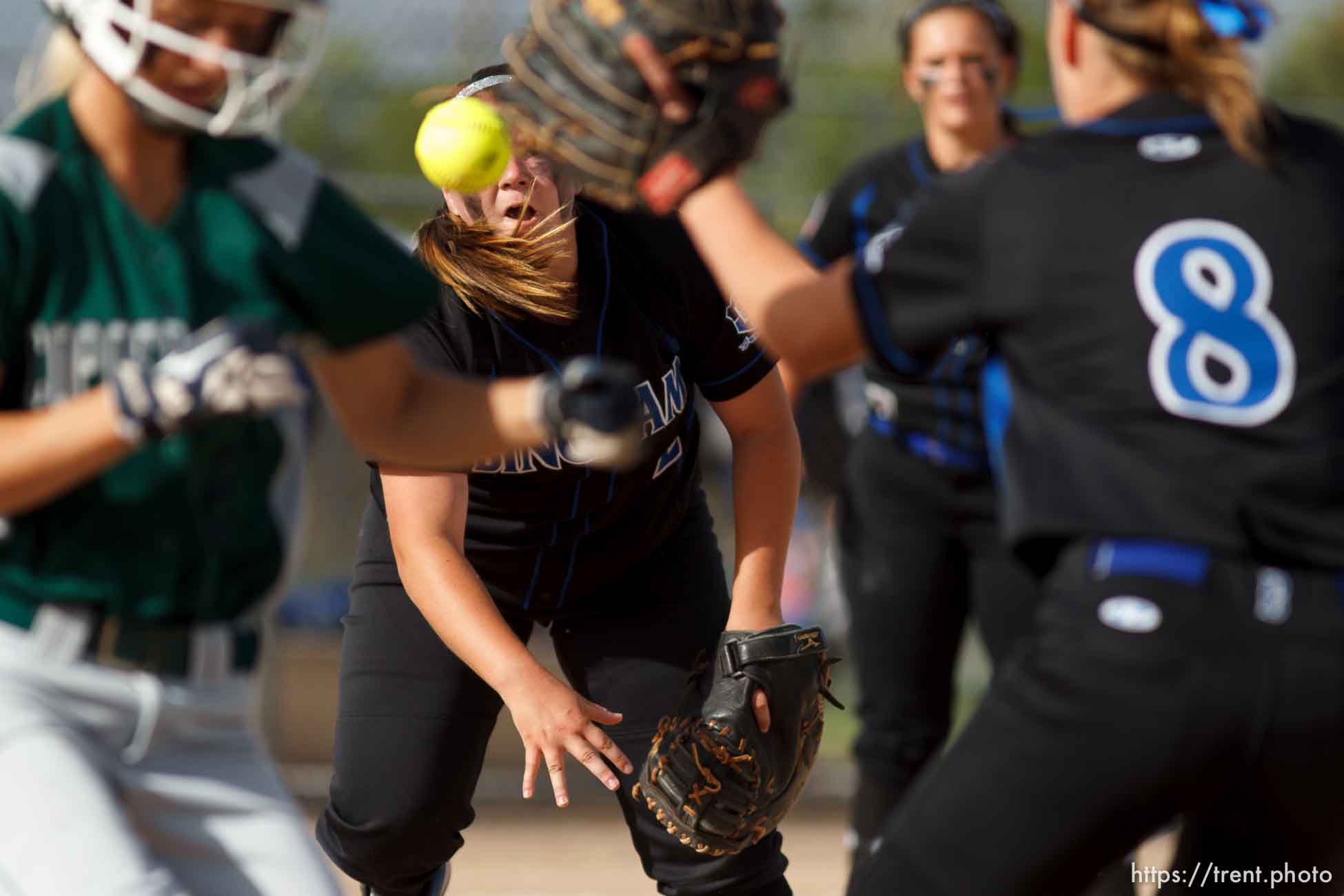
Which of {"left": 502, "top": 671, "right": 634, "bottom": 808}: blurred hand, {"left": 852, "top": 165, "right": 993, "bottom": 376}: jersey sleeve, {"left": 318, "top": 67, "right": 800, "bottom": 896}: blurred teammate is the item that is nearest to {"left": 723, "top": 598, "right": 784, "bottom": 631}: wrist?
{"left": 318, "top": 67, "right": 800, "bottom": 896}: blurred teammate

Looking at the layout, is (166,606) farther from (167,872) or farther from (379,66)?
(379,66)

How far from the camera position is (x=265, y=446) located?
2439 millimetres

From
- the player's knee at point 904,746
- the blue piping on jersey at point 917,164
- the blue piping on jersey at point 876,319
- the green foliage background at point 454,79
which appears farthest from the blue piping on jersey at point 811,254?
the green foliage background at point 454,79

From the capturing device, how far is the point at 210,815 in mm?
2379

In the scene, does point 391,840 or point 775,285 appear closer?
point 775,285

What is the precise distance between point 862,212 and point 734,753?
6.96ft

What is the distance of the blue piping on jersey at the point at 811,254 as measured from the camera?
508cm

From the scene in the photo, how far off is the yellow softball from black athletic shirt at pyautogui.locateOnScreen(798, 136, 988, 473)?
1418 millimetres

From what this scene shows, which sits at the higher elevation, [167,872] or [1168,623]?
[1168,623]

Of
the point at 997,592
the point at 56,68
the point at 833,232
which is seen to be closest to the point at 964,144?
the point at 833,232

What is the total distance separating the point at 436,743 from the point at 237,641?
113 cm

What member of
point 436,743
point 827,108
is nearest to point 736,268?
point 436,743

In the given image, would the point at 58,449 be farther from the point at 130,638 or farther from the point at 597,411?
the point at 597,411

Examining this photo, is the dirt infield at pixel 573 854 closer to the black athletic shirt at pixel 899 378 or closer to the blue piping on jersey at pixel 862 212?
the black athletic shirt at pixel 899 378
